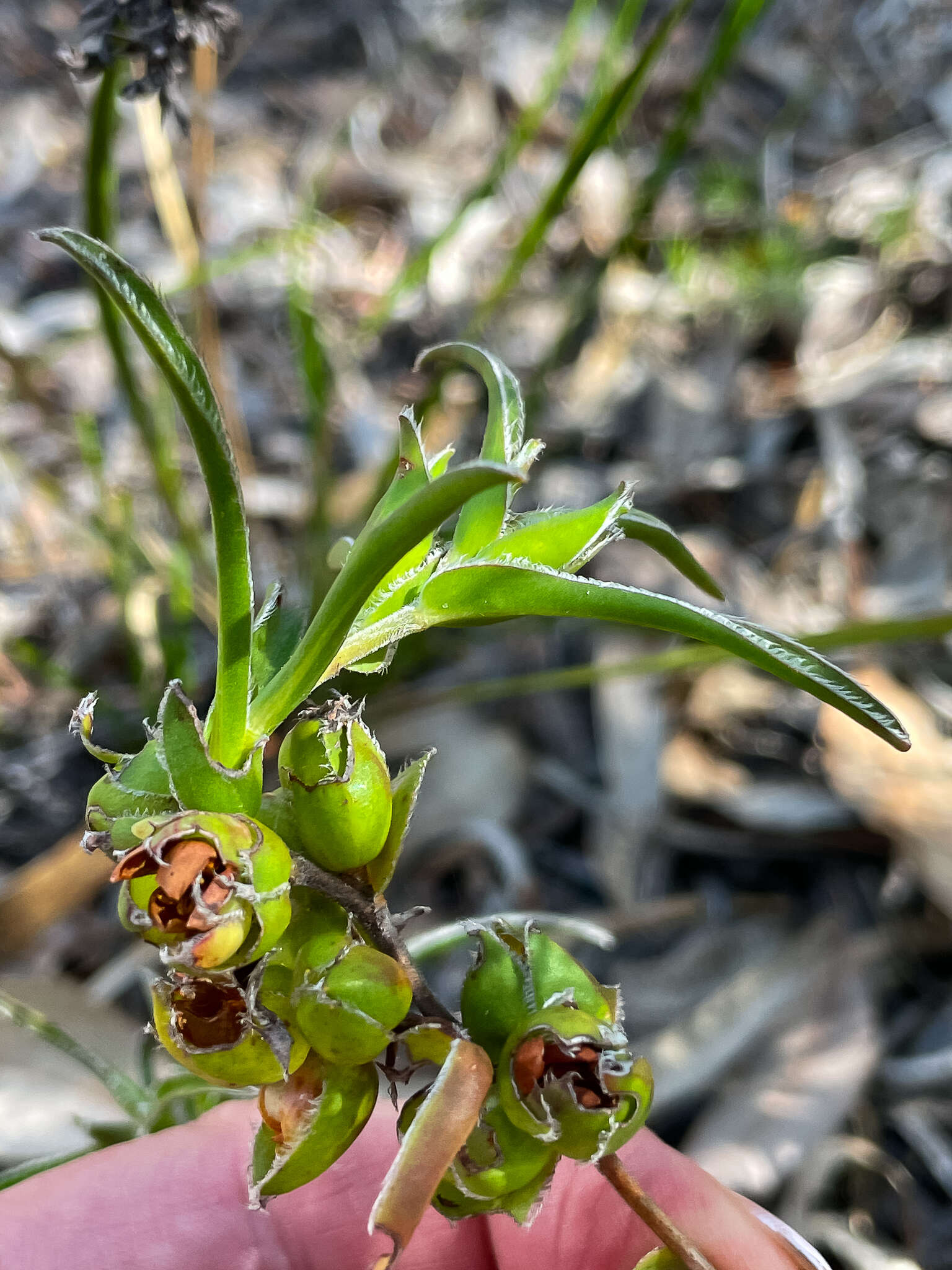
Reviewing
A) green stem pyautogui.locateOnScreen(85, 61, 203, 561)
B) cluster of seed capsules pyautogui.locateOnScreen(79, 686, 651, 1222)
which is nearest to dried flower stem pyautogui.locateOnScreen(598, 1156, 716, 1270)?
cluster of seed capsules pyautogui.locateOnScreen(79, 686, 651, 1222)

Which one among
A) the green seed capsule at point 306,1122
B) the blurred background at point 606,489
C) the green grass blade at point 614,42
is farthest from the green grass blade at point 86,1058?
the green grass blade at point 614,42

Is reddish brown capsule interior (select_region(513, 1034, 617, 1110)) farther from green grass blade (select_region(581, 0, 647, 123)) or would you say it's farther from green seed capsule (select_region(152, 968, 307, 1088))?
green grass blade (select_region(581, 0, 647, 123))

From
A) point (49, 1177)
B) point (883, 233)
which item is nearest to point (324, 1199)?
point (49, 1177)

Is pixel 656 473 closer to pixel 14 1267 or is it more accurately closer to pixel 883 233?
pixel 883 233

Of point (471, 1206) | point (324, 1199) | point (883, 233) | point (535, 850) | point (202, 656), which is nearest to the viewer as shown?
point (471, 1206)

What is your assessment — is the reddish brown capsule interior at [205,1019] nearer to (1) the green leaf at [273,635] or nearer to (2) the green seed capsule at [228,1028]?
(2) the green seed capsule at [228,1028]

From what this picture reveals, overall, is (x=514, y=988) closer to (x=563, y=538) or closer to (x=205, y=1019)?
(x=205, y=1019)

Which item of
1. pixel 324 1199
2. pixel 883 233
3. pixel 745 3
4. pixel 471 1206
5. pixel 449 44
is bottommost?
pixel 324 1199
